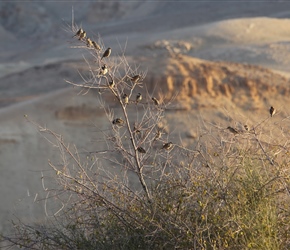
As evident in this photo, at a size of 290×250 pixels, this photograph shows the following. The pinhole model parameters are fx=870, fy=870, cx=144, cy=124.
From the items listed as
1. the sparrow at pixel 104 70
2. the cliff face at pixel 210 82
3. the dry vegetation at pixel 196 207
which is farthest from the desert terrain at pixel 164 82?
the dry vegetation at pixel 196 207

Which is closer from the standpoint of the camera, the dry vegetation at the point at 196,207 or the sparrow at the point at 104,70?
the dry vegetation at the point at 196,207

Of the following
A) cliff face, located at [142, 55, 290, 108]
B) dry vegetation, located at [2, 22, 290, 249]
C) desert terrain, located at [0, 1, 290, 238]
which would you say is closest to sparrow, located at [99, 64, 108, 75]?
dry vegetation, located at [2, 22, 290, 249]

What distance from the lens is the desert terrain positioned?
16.1m

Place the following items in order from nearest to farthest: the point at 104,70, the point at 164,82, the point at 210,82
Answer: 1. the point at 104,70
2. the point at 164,82
3. the point at 210,82

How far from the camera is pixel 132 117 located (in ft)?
54.7

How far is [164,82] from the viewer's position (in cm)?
1747

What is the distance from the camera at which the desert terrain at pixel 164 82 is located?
52.7ft

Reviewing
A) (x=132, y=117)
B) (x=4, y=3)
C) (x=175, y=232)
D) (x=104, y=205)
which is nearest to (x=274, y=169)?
(x=175, y=232)

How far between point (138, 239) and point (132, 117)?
935cm

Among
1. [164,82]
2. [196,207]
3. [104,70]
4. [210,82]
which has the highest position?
[104,70]

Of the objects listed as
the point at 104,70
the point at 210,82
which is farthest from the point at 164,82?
the point at 104,70

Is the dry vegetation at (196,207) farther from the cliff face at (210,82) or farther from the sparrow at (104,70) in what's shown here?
the cliff face at (210,82)

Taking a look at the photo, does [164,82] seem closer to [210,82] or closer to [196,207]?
[210,82]

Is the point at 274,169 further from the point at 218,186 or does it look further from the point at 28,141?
the point at 28,141
